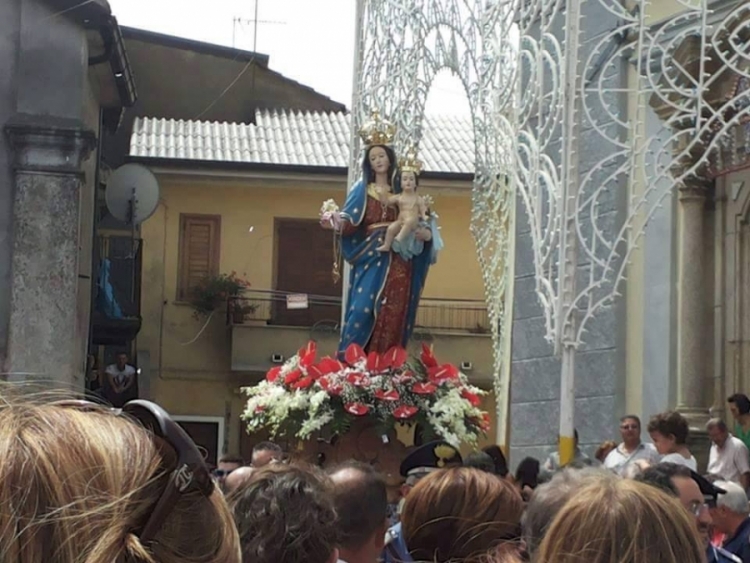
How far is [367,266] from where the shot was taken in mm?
9539

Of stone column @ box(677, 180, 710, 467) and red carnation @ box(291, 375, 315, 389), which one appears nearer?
red carnation @ box(291, 375, 315, 389)

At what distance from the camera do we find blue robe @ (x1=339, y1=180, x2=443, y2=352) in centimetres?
947

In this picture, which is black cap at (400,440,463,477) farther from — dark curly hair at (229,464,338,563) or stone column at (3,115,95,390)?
stone column at (3,115,95,390)

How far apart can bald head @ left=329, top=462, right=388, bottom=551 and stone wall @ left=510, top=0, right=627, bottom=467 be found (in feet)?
23.4

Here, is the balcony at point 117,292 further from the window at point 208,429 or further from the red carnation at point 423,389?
the red carnation at point 423,389

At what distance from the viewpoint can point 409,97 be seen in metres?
11.8

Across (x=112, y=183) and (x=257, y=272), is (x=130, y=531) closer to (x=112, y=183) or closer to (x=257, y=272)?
(x=112, y=183)

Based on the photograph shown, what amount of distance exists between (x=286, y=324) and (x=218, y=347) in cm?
110

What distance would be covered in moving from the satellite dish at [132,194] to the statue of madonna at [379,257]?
939cm

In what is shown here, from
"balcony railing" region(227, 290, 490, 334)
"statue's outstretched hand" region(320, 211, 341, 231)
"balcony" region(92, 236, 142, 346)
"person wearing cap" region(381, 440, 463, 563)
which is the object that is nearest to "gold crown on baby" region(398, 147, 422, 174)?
"statue's outstretched hand" region(320, 211, 341, 231)

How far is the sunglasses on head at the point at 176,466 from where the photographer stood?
5.01 feet

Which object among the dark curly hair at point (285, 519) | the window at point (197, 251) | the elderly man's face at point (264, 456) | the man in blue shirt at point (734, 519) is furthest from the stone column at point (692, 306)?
the window at point (197, 251)

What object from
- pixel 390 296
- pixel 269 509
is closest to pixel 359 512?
pixel 269 509

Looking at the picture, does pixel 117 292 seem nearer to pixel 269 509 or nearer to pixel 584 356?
pixel 584 356
